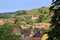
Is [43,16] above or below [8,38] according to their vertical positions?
below

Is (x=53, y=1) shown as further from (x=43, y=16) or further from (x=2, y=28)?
(x=43, y=16)

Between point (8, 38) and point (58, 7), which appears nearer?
point (58, 7)

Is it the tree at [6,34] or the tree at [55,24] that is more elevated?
the tree at [55,24]

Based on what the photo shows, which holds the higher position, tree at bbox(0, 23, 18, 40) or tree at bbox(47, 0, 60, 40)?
tree at bbox(47, 0, 60, 40)

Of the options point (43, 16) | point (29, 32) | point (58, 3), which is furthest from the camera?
point (43, 16)

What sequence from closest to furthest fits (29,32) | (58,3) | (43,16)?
(58,3) → (29,32) → (43,16)

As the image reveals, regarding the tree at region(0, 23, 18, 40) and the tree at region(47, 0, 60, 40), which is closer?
the tree at region(47, 0, 60, 40)

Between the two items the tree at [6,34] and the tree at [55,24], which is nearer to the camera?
the tree at [55,24]

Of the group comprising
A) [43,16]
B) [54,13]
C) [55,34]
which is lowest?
[43,16]

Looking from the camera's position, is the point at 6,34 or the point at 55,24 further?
the point at 6,34

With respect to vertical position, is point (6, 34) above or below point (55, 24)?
below

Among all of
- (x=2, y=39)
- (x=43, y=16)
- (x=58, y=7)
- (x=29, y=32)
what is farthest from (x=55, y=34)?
(x=43, y=16)

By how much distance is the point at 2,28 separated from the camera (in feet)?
179

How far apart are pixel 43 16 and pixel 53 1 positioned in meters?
139
